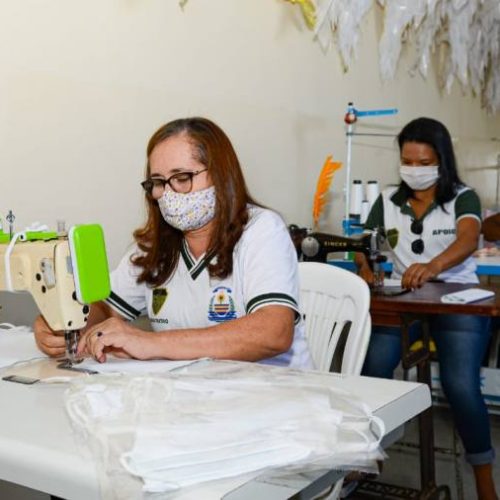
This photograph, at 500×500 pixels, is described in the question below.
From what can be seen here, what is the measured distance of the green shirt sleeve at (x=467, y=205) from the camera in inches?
113

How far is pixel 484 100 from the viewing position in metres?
6.15

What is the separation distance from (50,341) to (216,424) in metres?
0.68

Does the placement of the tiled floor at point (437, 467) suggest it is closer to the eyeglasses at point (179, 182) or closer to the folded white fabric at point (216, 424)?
the eyeglasses at point (179, 182)

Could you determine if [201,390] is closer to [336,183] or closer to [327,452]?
[327,452]

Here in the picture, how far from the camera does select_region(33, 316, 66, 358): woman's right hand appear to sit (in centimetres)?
146

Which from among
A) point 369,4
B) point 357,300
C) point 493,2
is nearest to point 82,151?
point 357,300

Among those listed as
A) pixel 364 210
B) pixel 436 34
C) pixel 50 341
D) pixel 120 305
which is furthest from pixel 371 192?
pixel 50 341

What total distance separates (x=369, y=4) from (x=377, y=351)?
90.1 inches

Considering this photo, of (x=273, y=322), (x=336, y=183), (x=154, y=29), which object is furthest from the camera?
(x=336, y=183)

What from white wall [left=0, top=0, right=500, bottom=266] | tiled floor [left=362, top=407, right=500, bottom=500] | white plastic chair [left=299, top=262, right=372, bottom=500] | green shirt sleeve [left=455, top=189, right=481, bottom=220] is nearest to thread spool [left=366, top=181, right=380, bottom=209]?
white wall [left=0, top=0, right=500, bottom=266]

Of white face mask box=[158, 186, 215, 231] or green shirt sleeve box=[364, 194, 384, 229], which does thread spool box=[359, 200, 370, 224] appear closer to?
green shirt sleeve box=[364, 194, 384, 229]

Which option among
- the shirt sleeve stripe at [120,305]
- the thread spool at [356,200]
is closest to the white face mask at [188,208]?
the shirt sleeve stripe at [120,305]

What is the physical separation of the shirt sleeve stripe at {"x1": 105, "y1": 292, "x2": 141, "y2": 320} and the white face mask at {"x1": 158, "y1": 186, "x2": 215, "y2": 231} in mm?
282

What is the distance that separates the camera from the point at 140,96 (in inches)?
103
